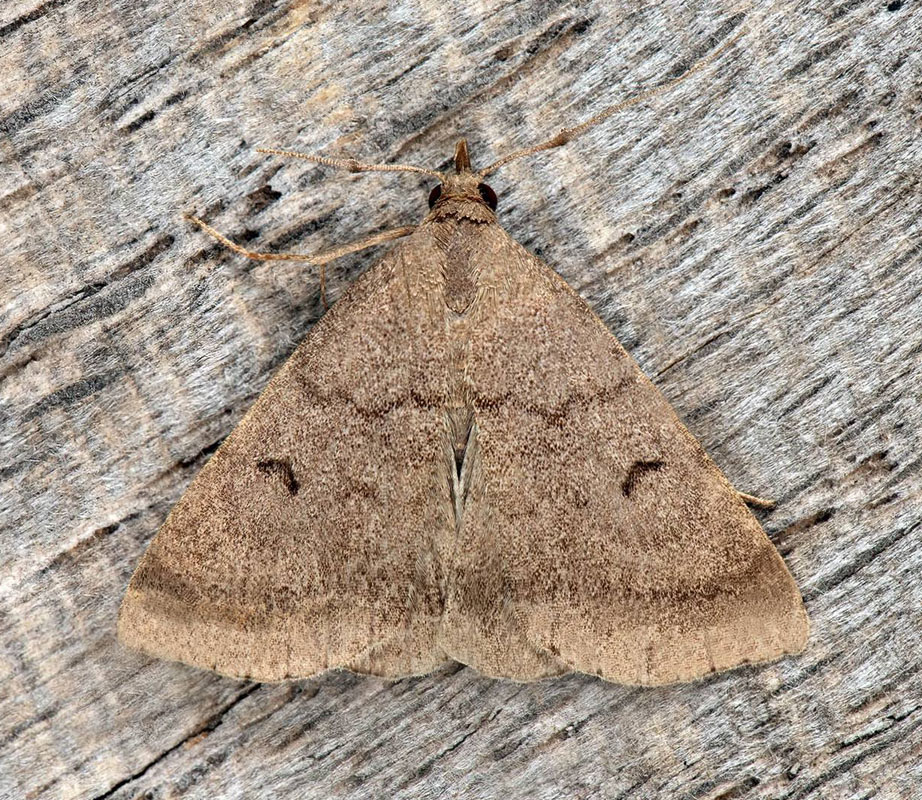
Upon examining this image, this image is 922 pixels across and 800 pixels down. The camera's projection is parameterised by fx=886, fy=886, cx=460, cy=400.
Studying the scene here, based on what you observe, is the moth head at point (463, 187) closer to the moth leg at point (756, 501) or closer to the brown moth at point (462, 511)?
the brown moth at point (462, 511)

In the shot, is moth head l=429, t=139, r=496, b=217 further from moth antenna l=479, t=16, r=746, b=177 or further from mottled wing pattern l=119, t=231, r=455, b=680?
mottled wing pattern l=119, t=231, r=455, b=680

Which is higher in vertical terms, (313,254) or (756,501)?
(313,254)

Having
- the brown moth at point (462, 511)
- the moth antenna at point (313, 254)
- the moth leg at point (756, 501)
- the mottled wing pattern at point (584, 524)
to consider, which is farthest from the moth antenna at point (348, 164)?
the moth leg at point (756, 501)

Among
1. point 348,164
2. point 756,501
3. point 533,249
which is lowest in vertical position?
point 756,501

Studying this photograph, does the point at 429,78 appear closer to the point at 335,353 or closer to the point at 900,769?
the point at 335,353

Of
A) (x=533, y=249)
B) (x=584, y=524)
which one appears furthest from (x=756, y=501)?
(x=533, y=249)

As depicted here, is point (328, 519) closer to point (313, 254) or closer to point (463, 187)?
point (313, 254)

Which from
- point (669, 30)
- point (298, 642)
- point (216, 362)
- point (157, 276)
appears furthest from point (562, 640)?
point (669, 30)
